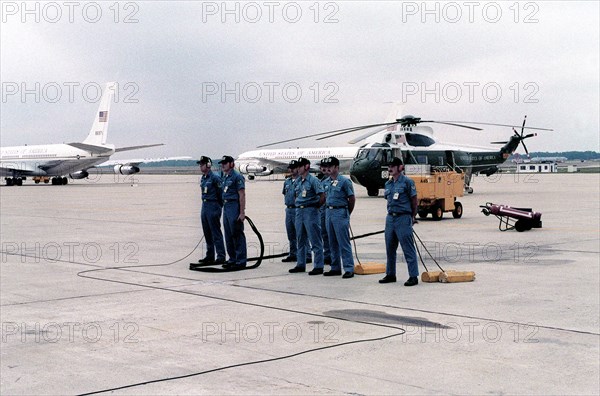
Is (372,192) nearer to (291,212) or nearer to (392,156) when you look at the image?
(392,156)

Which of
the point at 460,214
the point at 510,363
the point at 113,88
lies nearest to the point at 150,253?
the point at 510,363

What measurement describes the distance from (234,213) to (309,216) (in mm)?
1301

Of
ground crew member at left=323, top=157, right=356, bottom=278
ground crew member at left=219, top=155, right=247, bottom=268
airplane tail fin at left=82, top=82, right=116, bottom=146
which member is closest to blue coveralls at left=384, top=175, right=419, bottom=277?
ground crew member at left=323, top=157, right=356, bottom=278

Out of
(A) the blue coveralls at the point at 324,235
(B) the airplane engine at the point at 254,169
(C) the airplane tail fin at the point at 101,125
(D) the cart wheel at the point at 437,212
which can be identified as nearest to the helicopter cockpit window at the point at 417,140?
(D) the cart wheel at the point at 437,212

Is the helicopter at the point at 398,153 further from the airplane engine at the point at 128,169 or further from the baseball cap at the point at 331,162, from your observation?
the airplane engine at the point at 128,169

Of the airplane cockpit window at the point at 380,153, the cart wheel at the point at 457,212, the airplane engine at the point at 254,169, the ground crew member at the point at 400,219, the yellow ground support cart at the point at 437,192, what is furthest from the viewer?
the airplane engine at the point at 254,169

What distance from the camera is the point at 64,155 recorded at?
195 feet

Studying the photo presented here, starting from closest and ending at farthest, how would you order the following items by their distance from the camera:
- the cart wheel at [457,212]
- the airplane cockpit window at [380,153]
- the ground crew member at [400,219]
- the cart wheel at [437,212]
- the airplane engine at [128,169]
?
the ground crew member at [400,219] → the cart wheel at [437,212] → the cart wheel at [457,212] → the airplane cockpit window at [380,153] → the airplane engine at [128,169]

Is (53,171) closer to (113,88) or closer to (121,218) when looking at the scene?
(113,88)

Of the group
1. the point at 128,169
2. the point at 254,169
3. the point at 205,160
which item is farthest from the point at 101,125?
the point at 205,160

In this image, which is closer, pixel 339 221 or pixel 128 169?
pixel 339 221

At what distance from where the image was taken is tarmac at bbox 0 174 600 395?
19.6 feet

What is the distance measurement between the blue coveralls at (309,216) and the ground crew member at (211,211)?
1529 millimetres

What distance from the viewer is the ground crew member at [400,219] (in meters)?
11.0
